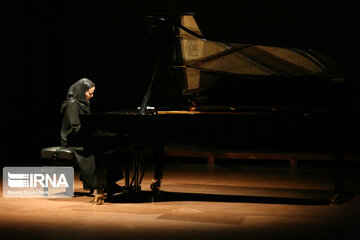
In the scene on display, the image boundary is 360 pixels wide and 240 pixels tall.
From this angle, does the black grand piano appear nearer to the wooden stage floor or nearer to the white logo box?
the wooden stage floor

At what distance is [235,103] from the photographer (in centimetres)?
579

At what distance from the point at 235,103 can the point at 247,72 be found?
319mm


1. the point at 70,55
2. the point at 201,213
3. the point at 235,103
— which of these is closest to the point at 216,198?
the point at 201,213

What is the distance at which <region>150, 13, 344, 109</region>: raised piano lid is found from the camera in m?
5.64

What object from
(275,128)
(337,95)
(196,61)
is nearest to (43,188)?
(196,61)

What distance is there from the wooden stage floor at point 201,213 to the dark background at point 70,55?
2.52 m

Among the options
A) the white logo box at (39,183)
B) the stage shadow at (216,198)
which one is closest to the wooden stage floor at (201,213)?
the stage shadow at (216,198)

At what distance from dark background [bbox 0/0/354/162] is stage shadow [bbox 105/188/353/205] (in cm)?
326

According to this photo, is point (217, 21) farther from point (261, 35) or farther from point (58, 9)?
point (58, 9)

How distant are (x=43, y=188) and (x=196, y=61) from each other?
6.31 ft

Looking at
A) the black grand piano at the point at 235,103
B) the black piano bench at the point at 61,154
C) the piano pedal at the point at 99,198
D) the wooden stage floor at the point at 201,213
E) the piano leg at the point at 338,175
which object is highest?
the black grand piano at the point at 235,103

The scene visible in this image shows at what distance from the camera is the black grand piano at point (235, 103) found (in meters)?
5.33

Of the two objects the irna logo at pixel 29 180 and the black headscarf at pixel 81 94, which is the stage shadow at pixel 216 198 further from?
the black headscarf at pixel 81 94

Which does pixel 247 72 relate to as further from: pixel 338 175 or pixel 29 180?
pixel 29 180
